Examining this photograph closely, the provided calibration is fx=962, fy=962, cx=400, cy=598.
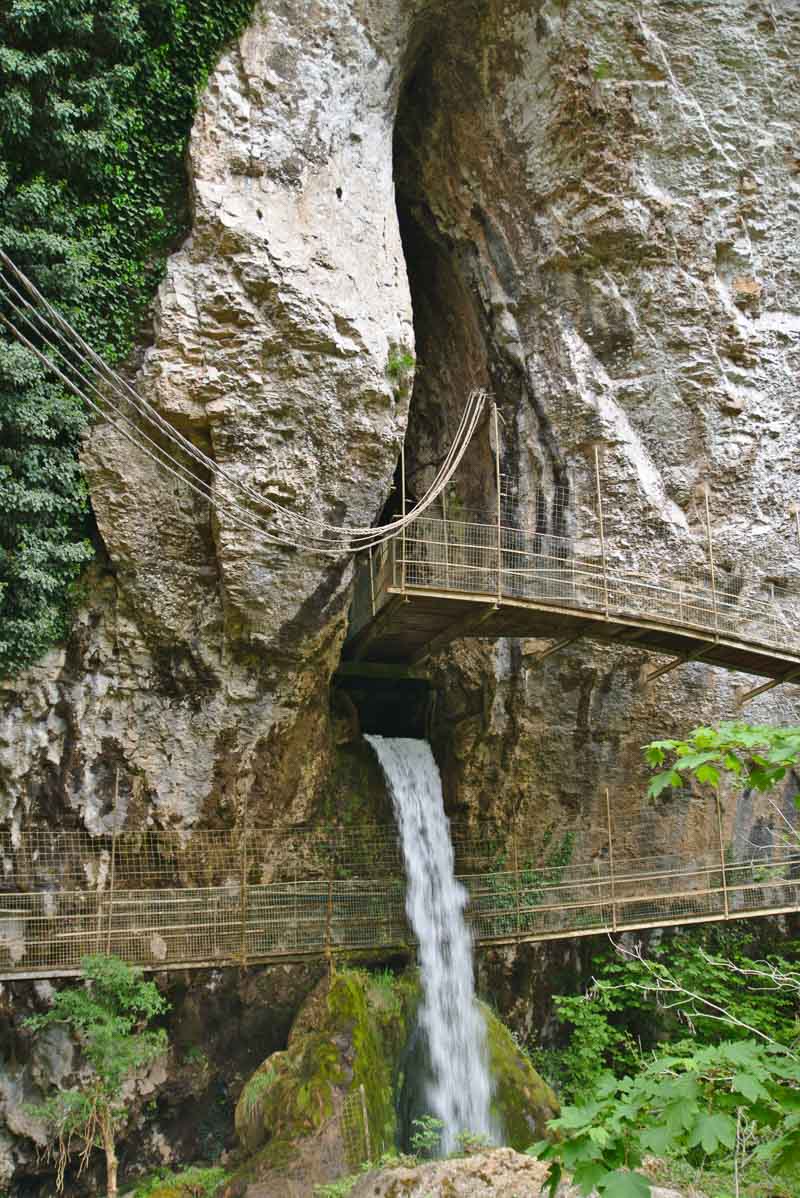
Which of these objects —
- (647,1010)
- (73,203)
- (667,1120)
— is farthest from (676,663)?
(667,1120)

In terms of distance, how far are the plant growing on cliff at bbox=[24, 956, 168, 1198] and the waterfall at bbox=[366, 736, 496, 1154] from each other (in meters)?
2.78

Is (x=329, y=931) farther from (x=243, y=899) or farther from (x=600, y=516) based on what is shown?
(x=600, y=516)

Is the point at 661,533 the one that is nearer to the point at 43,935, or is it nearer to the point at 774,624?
the point at 774,624

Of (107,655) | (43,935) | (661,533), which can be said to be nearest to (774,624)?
(661,533)

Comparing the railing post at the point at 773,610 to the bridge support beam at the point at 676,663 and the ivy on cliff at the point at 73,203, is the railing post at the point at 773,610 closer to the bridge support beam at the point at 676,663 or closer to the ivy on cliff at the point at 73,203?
the bridge support beam at the point at 676,663

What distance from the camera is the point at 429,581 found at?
1107 centimetres

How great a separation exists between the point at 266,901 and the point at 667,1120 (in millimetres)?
7666

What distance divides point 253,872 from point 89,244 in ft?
22.1

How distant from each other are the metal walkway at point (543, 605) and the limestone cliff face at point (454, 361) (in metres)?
0.54

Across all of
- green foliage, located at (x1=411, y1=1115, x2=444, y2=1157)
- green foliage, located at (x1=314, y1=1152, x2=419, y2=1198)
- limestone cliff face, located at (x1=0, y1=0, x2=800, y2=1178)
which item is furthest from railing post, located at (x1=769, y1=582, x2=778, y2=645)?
green foliage, located at (x1=314, y1=1152, x2=419, y2=1198)

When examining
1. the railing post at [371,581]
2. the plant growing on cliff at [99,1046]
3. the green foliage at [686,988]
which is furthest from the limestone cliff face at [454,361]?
the plant growing on cliff at [99,1046]

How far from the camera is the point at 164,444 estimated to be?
32.1ft

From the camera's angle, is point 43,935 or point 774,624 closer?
point 43,935

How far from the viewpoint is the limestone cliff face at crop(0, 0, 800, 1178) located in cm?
977
